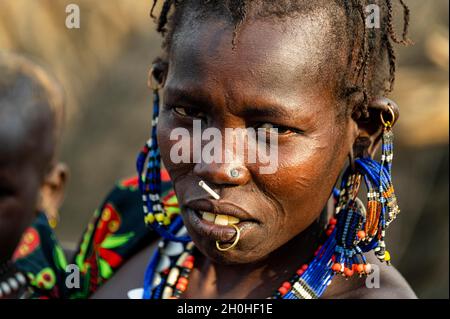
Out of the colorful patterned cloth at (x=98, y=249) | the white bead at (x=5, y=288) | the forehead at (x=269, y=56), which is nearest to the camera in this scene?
the forehead at (x=269, y=56)

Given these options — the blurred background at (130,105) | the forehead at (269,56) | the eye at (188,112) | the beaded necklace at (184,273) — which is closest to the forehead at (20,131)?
the beaded necklace at (184,273)

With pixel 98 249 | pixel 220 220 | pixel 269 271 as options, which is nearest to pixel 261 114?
pixel 220 220

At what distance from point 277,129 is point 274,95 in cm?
10

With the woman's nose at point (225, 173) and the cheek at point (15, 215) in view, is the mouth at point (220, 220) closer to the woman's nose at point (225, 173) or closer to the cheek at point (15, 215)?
the woman's nose at point (225, 173)

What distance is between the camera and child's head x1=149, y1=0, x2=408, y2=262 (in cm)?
191

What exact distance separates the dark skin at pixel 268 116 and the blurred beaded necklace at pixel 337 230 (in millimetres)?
71

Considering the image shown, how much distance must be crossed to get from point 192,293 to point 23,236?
96 centimetres

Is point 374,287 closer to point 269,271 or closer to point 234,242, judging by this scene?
point 269,271

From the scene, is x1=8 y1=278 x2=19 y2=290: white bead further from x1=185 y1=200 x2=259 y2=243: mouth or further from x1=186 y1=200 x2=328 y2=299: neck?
x1=185 y1=200 x2=259 y2=243: mouth

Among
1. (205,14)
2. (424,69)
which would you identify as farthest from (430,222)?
(205,14)

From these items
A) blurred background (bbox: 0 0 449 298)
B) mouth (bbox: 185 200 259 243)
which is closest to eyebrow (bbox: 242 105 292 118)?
mouth (bbox: 185 200 259 243)

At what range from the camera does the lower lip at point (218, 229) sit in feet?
6.51

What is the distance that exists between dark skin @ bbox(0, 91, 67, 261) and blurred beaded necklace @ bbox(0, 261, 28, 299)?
59mm
